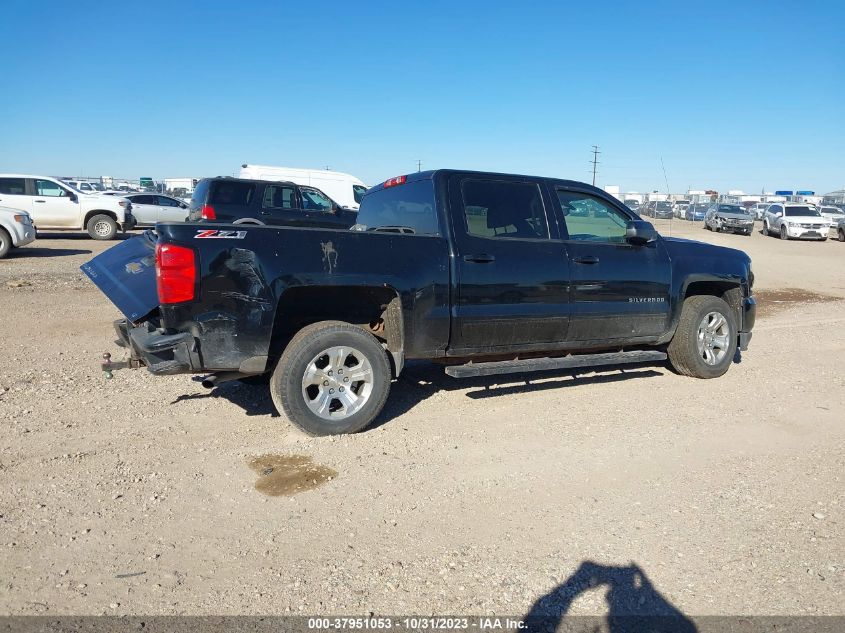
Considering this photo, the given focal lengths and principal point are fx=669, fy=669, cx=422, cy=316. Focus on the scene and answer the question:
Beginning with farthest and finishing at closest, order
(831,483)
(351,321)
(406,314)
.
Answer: (351,321), (406,314), (831,483)

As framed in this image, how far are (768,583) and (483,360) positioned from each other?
2.96 meters

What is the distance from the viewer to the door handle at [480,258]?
16.7 ft

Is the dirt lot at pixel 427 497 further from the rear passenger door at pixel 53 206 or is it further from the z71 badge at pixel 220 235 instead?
the rear passenger door at pixel 53 206

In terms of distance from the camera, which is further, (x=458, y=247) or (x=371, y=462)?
(x=458, y=247)

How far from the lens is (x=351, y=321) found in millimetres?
5258

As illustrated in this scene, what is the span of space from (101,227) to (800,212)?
2934 centimetres

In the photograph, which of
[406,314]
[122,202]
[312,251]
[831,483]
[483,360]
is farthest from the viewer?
[122,202]

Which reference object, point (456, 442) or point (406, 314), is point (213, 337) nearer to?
point (406, 314)

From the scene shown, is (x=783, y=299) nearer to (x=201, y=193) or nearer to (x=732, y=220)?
(x=201, y=193)

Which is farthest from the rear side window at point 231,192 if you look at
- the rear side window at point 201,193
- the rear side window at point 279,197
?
the rear side window at point 279,197

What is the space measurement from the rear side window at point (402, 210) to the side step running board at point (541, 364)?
109 cm

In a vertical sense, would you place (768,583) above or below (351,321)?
below

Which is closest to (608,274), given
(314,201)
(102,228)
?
(314,201)

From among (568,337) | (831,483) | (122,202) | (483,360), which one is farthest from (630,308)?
(122,202)
